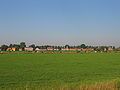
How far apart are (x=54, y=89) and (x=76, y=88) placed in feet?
3.14

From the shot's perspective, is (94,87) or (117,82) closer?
(94,87)

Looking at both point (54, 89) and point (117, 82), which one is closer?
point (54, 89)

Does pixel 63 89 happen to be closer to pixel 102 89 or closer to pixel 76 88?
pixel 76 88

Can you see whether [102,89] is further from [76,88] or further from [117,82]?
[117,82]

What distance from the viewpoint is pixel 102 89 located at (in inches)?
518

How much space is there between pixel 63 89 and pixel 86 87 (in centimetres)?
112

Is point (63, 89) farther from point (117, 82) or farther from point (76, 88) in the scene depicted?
point (117, 82)

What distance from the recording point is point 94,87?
13266 mm

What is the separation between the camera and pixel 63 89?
41.1 ft

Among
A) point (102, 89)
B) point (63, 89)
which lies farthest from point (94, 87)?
point (63, 89)

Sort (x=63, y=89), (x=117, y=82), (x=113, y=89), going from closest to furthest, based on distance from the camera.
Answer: (x=63, y=89), (x=113, y=89), (x=117, y=82)

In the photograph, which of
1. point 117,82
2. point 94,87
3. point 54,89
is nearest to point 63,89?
point 54,89

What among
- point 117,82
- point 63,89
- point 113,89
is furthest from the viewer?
point 117,82

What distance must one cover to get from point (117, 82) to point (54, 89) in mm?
3654
